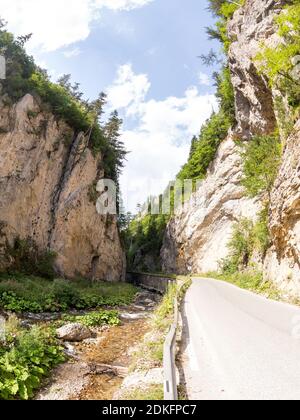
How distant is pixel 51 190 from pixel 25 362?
23973mm

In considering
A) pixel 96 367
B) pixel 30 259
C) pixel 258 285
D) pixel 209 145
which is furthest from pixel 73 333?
pixel 209 145

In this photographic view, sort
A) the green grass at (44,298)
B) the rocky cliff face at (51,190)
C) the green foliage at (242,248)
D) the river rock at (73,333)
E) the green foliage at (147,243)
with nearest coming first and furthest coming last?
1. the river rock at (73,333)
2. the green grass at (44,298)
3. the rocky cliff face at (51,190)
4. the green foliage at (242,248)
5. the green foliage at (147,243)

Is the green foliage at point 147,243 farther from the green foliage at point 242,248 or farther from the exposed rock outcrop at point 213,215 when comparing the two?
the green foliage at point 242,248

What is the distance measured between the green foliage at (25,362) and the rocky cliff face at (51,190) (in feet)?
56.0

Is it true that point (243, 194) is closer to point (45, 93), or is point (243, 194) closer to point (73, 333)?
point (45, 93)

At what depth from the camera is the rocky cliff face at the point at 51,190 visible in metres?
26.9

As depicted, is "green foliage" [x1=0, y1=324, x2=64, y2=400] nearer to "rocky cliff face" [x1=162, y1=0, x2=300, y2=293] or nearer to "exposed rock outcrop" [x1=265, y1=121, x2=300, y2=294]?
"exposed rock outcrop" [x1=265, y1=121, x2=300, y2=294]

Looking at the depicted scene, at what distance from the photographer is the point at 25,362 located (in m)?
8.58

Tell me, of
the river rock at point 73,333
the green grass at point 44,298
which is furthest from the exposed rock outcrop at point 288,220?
the green grass at point 44,298

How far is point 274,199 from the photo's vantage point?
19.9 metres

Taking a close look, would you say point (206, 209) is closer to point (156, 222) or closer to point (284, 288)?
point (156, 222)

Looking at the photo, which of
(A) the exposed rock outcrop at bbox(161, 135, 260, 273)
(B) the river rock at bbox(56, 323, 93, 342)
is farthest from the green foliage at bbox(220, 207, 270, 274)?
(B) the river rock at bbox(56, 323, 93, 342)

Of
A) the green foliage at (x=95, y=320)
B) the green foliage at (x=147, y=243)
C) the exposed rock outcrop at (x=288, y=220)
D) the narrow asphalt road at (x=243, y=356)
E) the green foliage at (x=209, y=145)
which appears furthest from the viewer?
the green foliage at (x=147, y=243)
